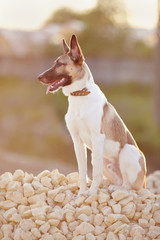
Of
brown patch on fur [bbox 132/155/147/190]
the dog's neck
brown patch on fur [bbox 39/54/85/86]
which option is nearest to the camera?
brown patch on fur [bbox 39/54/85/86]

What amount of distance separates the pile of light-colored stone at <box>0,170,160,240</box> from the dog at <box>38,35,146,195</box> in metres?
0.18

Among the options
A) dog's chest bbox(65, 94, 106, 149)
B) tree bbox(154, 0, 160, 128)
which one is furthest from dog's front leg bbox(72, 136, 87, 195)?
tree bbox(154, 0, 160, 128)

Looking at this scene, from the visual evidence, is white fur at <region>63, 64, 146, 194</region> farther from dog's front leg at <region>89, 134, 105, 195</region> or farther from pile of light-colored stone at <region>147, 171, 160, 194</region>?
pile of light-colored stone at <region>147, 171, 160, 194</region>

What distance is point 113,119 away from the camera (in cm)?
474

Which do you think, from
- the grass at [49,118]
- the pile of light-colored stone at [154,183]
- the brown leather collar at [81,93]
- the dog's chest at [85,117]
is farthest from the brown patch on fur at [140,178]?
the grass at [49,118]

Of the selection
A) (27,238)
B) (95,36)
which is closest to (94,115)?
(27,238)

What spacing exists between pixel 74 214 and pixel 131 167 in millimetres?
774

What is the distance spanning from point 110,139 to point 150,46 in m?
13.9

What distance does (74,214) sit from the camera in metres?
4.62

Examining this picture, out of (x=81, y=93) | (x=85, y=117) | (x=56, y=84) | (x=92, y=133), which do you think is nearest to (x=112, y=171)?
(x=92, y=133)

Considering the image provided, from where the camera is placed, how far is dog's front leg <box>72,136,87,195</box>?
473 centimetres

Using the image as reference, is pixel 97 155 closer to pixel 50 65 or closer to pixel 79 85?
pixel 79 85

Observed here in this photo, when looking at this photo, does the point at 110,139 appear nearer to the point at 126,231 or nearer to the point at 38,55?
the point at 126,231

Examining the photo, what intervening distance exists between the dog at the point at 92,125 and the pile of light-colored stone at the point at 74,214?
176 millimetres
